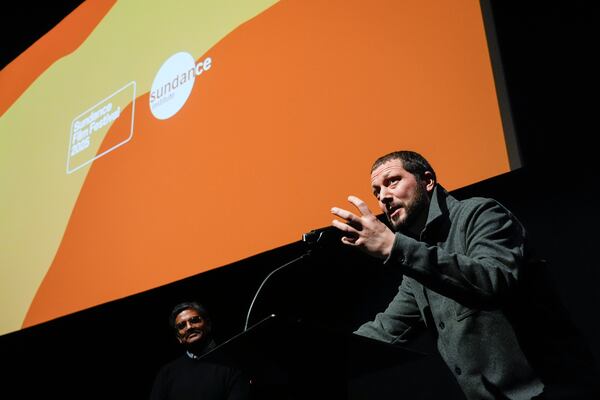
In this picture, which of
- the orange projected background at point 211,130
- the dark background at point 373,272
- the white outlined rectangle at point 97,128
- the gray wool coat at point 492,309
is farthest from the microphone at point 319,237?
the white outlined rectangle at point 97,128

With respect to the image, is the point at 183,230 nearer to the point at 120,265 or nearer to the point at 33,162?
the point at 120,265

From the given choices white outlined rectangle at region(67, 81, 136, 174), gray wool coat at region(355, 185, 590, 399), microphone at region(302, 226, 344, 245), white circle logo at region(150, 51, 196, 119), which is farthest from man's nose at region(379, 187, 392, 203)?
white outlined rectangle at region(67, 81, 136, 174)

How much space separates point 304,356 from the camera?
4.99 feet

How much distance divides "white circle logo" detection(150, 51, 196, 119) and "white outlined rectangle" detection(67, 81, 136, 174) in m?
0.20

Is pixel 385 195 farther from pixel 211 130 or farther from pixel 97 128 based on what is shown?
pixel 97 128

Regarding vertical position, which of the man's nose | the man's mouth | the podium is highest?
the man's nose

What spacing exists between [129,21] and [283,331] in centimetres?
289

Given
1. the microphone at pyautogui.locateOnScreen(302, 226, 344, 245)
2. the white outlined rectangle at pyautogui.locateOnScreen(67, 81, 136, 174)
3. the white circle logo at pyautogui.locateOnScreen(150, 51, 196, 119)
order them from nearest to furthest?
the microphone at pyautogui.locateOnScreen(302, 226, 344, 245)
the white circle logo at pyautogui.locateOnScreen(150, 51, 196, 119)
the white outlined rectangle at pyautogui.locateOnScreen(67, 81, 136, 174)

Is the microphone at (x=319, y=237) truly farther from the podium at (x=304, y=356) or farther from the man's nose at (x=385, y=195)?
the man's nose at (x=385, y=195)

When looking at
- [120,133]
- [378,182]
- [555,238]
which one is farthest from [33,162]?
[555,238]

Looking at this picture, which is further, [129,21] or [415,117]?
[129,21]

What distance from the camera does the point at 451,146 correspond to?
2.22 meters

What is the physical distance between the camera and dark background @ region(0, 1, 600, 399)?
93.3 inches

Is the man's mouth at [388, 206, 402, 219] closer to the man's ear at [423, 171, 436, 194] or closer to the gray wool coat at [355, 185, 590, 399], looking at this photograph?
the man's ear at [423, 171, 436, 194]
